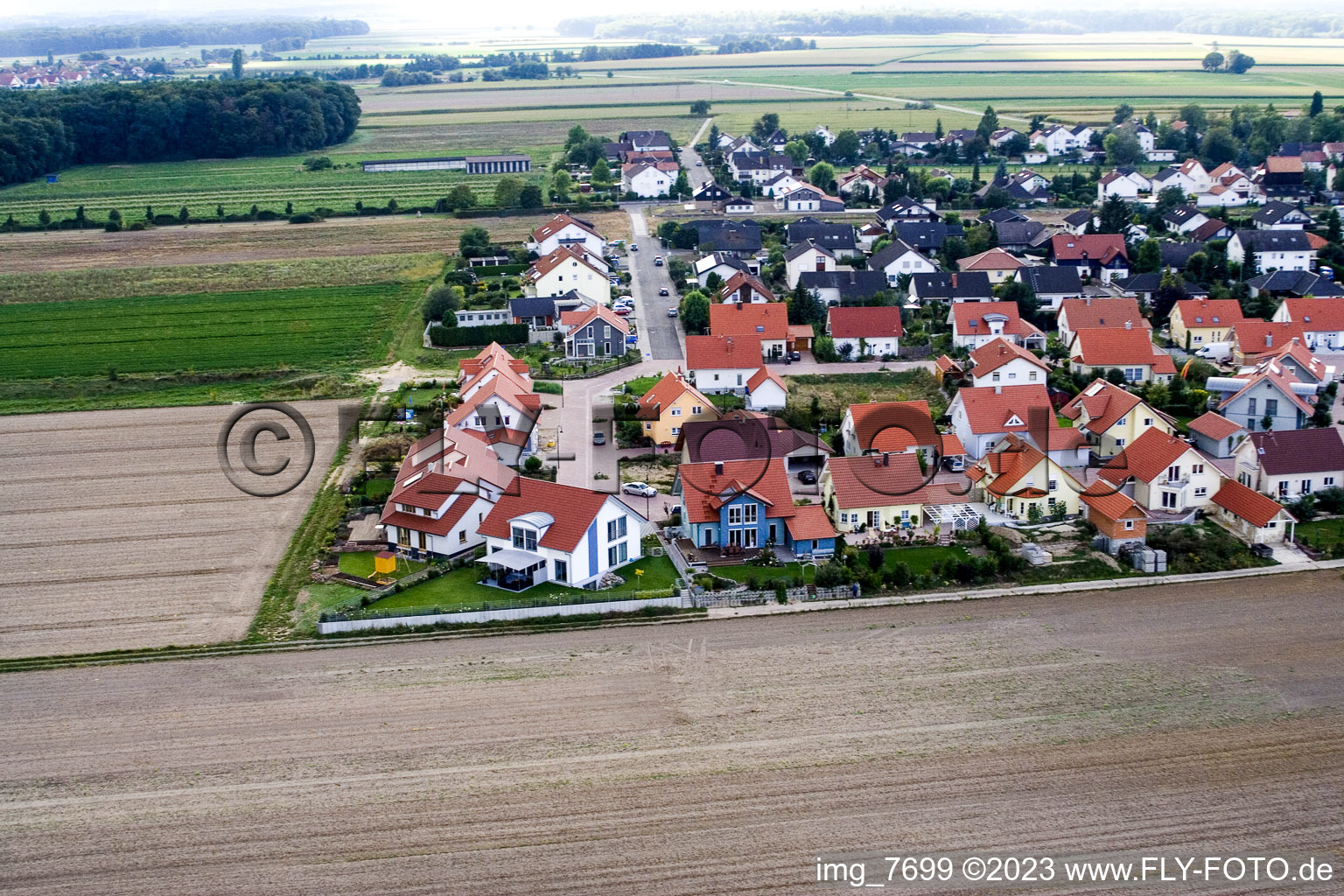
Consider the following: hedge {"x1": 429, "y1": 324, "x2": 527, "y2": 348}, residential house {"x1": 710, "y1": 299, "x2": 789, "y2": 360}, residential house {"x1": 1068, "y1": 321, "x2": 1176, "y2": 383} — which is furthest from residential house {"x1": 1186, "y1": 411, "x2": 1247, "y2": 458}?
hedge {"x1": 429, "y1": 324, "x2": 527, "y2": 348}

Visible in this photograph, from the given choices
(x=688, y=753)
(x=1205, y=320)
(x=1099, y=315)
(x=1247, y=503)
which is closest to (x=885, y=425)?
(x=1247, y=503)

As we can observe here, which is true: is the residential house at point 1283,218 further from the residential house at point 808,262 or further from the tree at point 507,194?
the tree at point 507,194

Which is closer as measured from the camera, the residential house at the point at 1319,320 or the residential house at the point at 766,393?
the residential house at the point at 766,393

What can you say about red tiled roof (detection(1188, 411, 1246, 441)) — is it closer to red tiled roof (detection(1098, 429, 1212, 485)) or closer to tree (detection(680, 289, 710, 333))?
red tiled roof (detection(1098, 429, 1212, 485))

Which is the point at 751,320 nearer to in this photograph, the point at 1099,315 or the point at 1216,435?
the point at 1099,315

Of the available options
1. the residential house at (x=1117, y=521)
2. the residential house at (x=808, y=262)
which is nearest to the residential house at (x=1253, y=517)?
the residential house at (x=1117, y=521)

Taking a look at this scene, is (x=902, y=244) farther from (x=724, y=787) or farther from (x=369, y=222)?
(x=724, y=787)
